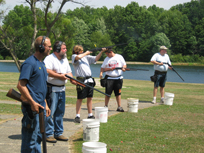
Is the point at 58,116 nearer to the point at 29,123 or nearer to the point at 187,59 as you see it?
the point at 29,123

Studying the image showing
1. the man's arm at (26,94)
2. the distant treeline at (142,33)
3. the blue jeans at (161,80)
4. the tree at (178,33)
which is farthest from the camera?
the tree at (178,33)

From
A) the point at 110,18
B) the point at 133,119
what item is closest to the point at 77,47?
the point at 133,119

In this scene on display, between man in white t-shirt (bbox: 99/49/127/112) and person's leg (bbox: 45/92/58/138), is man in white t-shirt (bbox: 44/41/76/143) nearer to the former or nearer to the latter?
person's leg (bbox: 45/92/58/138)

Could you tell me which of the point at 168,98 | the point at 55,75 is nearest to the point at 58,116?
the point at 55,75

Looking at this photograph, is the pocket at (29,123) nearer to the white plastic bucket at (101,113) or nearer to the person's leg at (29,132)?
the person's leg at (29,132)

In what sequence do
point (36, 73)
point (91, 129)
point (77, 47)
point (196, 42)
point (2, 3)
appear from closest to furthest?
point (36, 73) → point (91, 129) → point (77, 47) → point (2, 3) → point (196, 42)

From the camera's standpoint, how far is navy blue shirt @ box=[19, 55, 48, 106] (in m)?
3.95

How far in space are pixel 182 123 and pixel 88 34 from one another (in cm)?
8407

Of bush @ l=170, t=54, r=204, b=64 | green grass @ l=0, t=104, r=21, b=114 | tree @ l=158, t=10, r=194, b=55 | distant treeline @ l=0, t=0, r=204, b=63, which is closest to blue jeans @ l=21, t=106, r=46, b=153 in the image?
green grass @ l=0, t=104, r=21, b=114

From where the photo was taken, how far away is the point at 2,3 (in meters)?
23.3

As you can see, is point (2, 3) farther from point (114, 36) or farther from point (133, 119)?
point (114, 36)

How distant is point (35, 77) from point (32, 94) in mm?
244

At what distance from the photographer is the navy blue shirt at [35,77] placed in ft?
12.9

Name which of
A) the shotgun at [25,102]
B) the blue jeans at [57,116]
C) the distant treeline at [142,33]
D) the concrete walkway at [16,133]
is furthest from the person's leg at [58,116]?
the distant treeline at [142,33]
